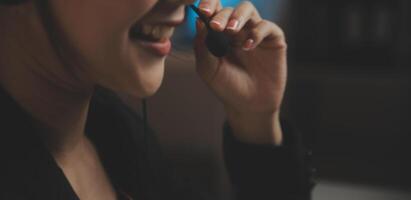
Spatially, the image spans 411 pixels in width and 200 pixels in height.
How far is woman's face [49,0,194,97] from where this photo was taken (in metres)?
0.55

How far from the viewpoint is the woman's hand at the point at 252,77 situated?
799 millimetres

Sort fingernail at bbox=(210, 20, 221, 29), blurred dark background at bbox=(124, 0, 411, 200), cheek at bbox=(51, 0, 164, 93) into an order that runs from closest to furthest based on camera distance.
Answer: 1. cheek at bbox=(51, 0, 164, 93)
2. fingernail at bbox=(210, 20, 221, 29)
3. blurred dark background at bbox=(124, 0, 411, 200)

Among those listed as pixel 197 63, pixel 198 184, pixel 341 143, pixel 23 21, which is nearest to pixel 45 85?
pixel 23 21

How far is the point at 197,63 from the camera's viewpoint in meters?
0.80

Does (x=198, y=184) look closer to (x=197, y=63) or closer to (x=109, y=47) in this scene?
(x=197, y=63)

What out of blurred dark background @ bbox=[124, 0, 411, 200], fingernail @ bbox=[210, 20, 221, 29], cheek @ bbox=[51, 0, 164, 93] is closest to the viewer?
cheek @ bbox=[51, 0, 164, 93]

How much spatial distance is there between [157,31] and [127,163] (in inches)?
9.2

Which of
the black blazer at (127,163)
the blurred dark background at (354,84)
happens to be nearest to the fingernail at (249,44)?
the black blazer at (127,163)

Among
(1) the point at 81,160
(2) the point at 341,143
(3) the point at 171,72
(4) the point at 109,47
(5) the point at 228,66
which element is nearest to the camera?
(4) the point at 109,47

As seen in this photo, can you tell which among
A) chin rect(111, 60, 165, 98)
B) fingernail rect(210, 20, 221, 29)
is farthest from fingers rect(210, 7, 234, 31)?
chin rect(111, 60, 165, 98)

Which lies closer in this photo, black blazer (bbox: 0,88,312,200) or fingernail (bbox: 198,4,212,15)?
black blazer (bbox: 0,88,312,200)

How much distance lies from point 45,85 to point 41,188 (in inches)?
4.0

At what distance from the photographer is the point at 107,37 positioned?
0.56 metres

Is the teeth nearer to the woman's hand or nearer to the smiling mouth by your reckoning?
the smiling mouth
